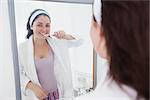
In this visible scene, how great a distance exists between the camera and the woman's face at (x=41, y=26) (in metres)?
1.18

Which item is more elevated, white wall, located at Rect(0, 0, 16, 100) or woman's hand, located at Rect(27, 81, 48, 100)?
white wall, located at Rect(0, 0, 16, 100)

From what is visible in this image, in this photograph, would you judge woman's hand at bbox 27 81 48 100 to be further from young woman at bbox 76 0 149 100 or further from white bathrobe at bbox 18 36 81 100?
young woman at bbox 76 0 149 100

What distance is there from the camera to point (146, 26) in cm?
46

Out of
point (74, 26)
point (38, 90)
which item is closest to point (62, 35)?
point (74, 26)

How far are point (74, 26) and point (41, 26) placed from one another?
0.63 feet

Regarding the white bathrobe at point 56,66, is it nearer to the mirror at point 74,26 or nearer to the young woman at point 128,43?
the mirror at point 74,26

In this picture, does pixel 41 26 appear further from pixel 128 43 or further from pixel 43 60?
pixel 128 43

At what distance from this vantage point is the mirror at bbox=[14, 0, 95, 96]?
118cm

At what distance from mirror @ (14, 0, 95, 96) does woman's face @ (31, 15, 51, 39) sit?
32 millimetres

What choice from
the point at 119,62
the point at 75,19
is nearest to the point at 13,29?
the point at 75,19

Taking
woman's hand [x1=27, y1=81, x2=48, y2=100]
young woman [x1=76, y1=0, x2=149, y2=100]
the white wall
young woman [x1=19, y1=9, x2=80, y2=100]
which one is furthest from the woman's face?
young woman [x1=76, y1=0, x2=149, y2=100]

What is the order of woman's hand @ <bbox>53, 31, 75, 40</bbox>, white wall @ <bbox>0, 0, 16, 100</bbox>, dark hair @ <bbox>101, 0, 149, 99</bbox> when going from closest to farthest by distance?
dark hair @ <bbox>101, 0, 149, 99</bbox> < white wall @ <bbox>0, 0, 16, 100</bbox> < woman's hand @ <bbox>53, 31, 75, 40</bbox>

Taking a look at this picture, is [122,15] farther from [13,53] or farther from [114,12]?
[13,53]

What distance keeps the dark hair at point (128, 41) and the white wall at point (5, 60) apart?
748mm
